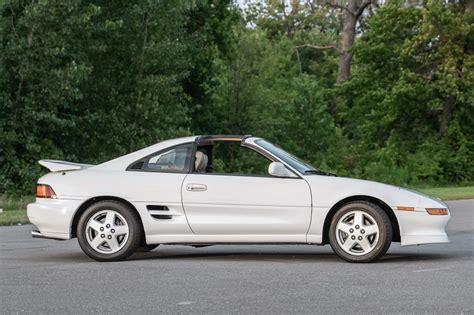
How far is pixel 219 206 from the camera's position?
35.2ft

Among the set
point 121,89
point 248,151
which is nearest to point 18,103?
point 121,89

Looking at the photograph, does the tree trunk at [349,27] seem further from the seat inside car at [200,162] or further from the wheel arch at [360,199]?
the wheel arch at [360,199]

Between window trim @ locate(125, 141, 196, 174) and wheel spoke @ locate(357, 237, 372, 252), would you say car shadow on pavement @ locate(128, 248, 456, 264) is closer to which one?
wheel spoke @ locate(357, 237, 372, 252)

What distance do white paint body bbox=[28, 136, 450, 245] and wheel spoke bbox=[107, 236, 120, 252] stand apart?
0.35 m

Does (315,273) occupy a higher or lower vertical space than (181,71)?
lower

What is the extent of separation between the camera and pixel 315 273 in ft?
31.9

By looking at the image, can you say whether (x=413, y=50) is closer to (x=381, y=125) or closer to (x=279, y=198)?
(x=381, y=125)

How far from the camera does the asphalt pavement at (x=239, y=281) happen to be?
773 cm

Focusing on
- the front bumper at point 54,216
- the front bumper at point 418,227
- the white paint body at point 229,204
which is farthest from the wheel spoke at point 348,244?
the front bumper at point 54,216

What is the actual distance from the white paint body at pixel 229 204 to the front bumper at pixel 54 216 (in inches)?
0.4

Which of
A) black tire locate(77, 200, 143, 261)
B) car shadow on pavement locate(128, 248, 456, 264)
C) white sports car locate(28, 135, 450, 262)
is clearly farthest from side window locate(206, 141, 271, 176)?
black tire locate(77, 200, 143, 261)

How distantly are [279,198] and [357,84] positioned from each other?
116ft

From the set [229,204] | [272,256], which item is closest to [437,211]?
[272,256]

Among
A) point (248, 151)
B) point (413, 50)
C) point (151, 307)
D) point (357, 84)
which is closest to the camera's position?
point (151, 307)
